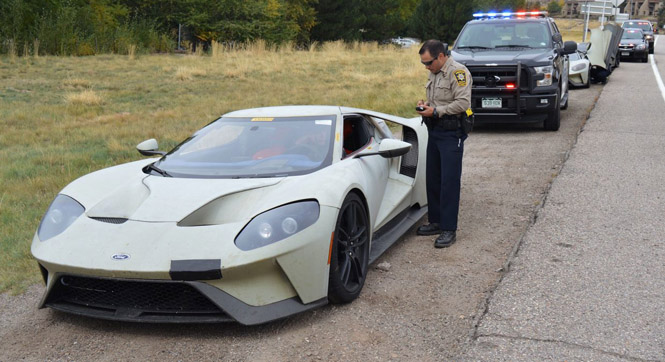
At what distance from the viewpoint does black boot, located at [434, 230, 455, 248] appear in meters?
5.80

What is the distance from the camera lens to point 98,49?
3266 cm

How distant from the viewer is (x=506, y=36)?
1275 cm

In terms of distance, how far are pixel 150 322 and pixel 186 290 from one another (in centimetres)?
29

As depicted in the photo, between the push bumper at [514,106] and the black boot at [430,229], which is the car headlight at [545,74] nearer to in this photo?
the push bumper at [514,106]

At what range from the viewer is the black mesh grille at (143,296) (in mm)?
3941

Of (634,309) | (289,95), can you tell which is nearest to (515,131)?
(289,95)

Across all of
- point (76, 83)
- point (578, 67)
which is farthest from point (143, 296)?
point (76, 83)

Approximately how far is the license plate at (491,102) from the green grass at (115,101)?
2660 millimetres

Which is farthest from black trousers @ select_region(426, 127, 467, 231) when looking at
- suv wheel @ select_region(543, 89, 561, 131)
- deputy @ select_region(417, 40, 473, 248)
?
suv wheel @ select_region(543, 89, 561, 131)

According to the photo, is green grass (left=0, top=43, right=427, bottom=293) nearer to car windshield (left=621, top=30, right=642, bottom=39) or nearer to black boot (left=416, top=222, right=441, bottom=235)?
black boot (left=416, top=222, right=441, bottom=235)

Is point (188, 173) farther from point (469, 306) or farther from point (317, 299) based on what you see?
point (469, 306)

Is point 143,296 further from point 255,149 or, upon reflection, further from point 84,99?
point 84,99

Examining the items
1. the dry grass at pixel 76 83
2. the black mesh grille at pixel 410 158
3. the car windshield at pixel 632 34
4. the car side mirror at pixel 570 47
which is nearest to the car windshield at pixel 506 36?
the car side mirror at pixel 570 47

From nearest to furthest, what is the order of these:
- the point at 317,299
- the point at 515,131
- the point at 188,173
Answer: the point at 317,299
the point at 188,173
the point at 515,131
